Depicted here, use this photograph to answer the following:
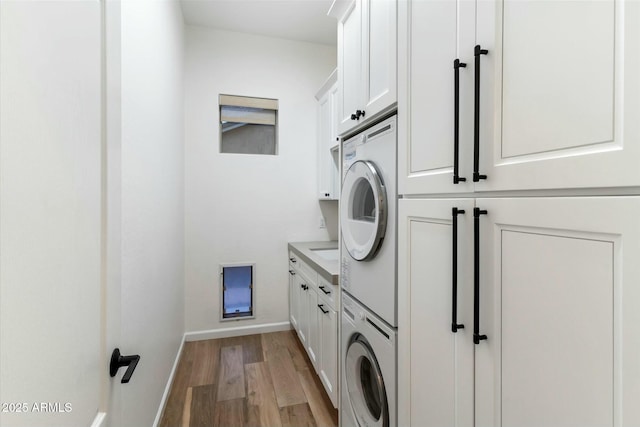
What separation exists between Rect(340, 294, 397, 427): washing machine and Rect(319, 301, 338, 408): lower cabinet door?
133 millimetres

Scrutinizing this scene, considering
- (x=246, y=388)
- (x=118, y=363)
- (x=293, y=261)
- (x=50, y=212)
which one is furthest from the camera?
(x=293, y=261)

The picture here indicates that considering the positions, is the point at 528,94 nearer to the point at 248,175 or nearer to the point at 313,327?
the point at 313,327

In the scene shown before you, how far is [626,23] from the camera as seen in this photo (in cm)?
49

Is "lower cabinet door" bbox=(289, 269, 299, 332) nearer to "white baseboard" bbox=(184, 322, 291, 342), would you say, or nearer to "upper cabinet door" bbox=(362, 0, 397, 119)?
"white baseboard" bbox=(184, 322, 291, 342)

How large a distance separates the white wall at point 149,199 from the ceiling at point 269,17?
0.99 feet

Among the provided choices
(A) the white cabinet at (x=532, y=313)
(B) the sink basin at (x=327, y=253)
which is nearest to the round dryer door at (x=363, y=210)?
(A) the white cabinet at (x=532, y=313)

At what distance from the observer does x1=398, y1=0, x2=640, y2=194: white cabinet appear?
0.50 meters

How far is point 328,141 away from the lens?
9.76 ft

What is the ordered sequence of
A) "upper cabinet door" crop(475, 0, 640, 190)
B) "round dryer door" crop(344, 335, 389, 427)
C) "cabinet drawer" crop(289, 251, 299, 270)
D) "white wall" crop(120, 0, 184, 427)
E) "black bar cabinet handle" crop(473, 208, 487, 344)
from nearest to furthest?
1. "upper cabinet door" crop(475, 0, 640, 190)
2. "black bar cabinet handle" crop(473, 208, 487, 344)
3. "white wall" crop(120, 0, 184, 427)
4. "round dryer door" crop(344, 335, 389, 427)
5. "cabinet drawer" crop(289, 251, 299, 270)

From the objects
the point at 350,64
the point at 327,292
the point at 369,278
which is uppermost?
the point at 350,64

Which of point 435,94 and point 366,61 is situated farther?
point 366,61

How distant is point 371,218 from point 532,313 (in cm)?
82

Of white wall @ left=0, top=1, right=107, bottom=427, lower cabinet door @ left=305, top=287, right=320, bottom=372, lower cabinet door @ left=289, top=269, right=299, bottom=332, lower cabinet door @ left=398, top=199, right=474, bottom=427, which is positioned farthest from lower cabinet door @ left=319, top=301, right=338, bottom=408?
white wall @ left=0, top=1, right=107, bottom=427

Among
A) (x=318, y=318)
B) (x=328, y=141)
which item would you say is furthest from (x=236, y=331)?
(x=328, y=141)
